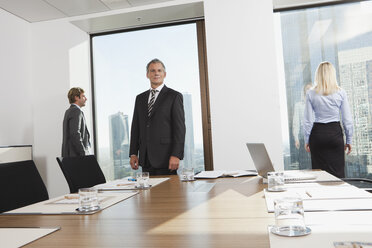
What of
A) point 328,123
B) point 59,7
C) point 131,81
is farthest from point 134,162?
point 59,7

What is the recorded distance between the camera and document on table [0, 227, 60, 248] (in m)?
0.93

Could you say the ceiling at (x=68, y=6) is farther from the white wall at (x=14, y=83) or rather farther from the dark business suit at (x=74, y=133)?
the dark business suit at (x=74, y=133)

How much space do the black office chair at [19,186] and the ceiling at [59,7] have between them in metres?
3.04

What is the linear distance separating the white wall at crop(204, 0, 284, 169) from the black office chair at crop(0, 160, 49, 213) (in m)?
2.61

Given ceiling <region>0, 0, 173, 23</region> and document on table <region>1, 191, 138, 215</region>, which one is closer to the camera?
document on table <region>1, 191, 138, 215</region>

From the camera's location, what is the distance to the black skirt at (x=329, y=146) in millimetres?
3375

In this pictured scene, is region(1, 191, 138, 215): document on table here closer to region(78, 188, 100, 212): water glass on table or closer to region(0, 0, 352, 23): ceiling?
region(78, 188, 100, 212): water glass on table

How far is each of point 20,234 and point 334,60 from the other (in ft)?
14.6

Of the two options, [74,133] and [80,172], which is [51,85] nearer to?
[74,133]

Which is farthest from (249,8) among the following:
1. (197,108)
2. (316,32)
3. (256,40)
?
(197,108)

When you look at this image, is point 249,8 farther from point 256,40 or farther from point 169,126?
point 169,126

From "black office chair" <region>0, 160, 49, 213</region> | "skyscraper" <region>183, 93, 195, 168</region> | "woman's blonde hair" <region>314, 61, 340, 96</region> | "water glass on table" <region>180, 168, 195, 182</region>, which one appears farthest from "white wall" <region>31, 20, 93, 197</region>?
"woman's blonde hair" <region>314, 61, 340, 96</region>

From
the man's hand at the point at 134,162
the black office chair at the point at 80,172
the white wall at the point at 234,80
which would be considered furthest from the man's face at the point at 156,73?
the white wall at the point at 234,80

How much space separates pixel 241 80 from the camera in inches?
169
